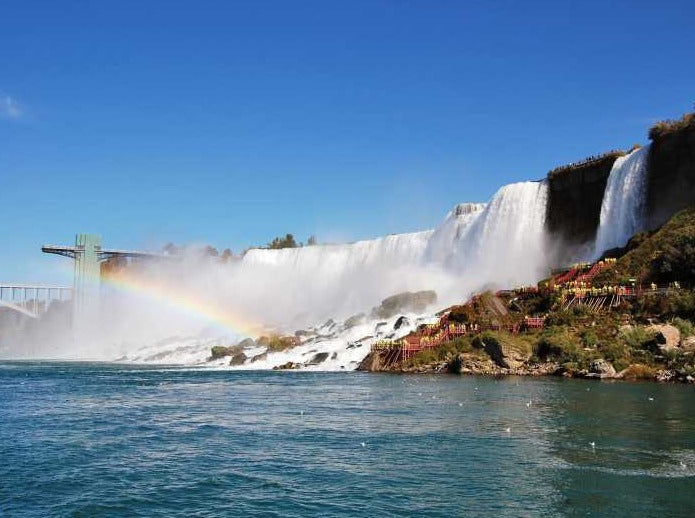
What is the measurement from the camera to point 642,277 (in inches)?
1716

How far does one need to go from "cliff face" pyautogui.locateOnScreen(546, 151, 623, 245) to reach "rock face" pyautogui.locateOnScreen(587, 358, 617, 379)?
76.0 feet

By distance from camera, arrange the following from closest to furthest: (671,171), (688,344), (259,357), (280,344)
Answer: (688,344) → (671,171) → (259,357) → (280,344)

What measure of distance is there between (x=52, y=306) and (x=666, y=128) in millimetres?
115881

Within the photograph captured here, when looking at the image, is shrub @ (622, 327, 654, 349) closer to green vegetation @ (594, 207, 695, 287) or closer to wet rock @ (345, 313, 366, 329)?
green vegetation @ (594, 207, 695, 287)

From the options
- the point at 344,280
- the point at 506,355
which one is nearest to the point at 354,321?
the point at 344,280

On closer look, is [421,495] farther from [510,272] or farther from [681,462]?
[510,272]

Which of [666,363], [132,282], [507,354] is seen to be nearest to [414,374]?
[507,354]

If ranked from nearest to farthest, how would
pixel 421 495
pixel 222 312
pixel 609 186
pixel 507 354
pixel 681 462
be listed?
pixel 421 495
pixel 681 462
pixel 507 354
pixel 609 186
pixel 222 312

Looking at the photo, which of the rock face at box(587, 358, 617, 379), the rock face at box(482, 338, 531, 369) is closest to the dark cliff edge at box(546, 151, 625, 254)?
the rock face at box(482, 338, 531, 369)

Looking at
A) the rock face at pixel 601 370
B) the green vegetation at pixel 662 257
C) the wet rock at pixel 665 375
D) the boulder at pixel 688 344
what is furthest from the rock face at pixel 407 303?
the wet rock at pixel 665 375

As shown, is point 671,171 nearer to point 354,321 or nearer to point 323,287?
point 354,321

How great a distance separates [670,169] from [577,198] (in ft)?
32.4

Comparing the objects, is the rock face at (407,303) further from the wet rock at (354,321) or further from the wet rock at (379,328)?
the wet rock at (379,328)

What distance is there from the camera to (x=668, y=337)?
35406 mm
